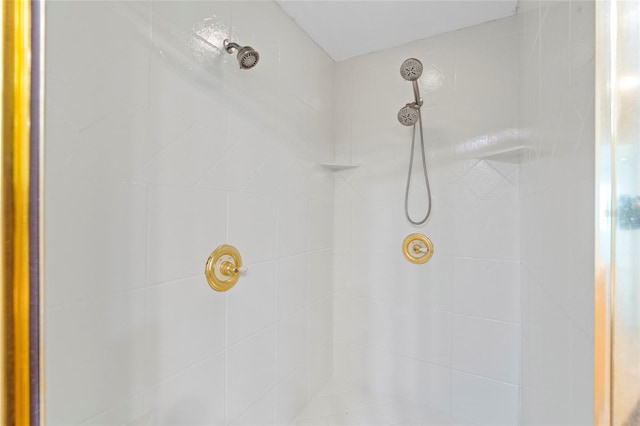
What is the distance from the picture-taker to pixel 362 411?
54.5 inches

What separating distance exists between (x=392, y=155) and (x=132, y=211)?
47.6 inches

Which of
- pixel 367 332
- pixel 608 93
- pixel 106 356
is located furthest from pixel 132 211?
pixel 367 332

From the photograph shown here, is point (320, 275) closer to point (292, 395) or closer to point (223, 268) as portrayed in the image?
point (292, 395)

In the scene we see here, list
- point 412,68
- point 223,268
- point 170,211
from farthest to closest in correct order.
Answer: point 412,68 < point 223,268 < point 170,211

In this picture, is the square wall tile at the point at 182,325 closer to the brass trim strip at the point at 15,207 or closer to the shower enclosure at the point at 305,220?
the shower enclosure at the point at 305,220

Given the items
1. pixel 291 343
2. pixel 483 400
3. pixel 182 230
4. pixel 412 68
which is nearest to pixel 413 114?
pixel 412 68

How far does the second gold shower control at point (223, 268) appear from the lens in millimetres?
875

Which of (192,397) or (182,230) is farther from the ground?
(182,230)

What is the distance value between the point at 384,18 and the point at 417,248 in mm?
1110

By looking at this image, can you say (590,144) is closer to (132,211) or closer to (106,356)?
(132,211)

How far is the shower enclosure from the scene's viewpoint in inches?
21.1

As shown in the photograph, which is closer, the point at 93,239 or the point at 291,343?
the point at 93,239

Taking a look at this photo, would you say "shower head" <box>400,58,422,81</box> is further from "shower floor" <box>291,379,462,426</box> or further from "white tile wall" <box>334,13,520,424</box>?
"shower floor" <box>291,379,462,426</box>

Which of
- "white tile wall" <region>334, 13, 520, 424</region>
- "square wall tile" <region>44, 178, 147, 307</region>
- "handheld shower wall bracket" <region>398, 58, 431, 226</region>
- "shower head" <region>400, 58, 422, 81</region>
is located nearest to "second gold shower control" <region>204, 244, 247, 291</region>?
"square wall tile" <region>44, 178, 147, 307</region>
